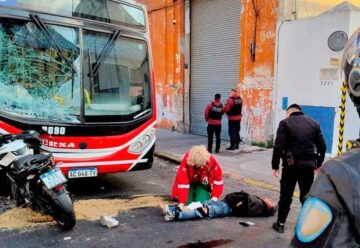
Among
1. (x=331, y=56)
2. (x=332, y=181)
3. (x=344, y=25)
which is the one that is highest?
(x=344, y=25)

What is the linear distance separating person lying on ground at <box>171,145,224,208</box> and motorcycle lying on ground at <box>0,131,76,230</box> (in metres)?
1.50

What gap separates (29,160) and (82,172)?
3.95 ft

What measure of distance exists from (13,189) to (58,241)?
1206 millimetres

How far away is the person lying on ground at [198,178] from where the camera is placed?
18.4 ft

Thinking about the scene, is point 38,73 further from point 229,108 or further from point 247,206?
point 229,108

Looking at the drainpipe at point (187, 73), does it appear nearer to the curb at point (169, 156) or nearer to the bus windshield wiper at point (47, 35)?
the curb at point (169, 156)

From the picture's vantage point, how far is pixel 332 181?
4.28ft

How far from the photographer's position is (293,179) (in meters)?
5.08

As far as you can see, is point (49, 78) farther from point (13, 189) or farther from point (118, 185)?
point (118, 185)

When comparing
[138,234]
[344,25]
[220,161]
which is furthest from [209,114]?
[138,234]

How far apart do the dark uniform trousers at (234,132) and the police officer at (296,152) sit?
5.79 metres

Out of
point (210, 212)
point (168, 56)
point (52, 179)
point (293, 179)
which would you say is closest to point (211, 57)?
point (168, 56)

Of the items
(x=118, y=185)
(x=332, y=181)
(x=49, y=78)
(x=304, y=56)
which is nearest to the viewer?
(x=332, y=181)

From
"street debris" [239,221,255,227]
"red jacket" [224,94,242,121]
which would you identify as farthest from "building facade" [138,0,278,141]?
"street debris" [239,221,255,227]
